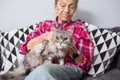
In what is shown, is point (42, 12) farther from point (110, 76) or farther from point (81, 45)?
point (110, 76)

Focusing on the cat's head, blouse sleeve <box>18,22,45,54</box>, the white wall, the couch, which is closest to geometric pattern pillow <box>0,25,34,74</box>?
the couch

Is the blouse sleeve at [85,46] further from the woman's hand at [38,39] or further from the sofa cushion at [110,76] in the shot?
the woman's hand at [38,39]

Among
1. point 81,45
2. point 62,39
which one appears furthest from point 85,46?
point 62,39

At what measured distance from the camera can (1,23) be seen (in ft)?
7.52

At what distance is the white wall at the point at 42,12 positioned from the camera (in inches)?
89.7

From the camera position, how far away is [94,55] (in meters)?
1.85

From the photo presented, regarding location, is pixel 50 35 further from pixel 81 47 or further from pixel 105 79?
pixel 105 79

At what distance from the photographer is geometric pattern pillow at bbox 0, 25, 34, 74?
1.98 metres

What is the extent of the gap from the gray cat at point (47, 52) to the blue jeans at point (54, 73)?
0.37 ft

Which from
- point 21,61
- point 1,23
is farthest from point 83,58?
point 1,23

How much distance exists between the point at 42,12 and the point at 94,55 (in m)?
0.79

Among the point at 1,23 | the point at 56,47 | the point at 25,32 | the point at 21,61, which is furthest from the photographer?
the point at 1,23

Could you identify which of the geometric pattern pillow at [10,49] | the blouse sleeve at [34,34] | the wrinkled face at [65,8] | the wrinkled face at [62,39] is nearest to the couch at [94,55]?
the geometric pattern pillow at [10,49]

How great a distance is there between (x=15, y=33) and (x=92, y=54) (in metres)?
0.73
